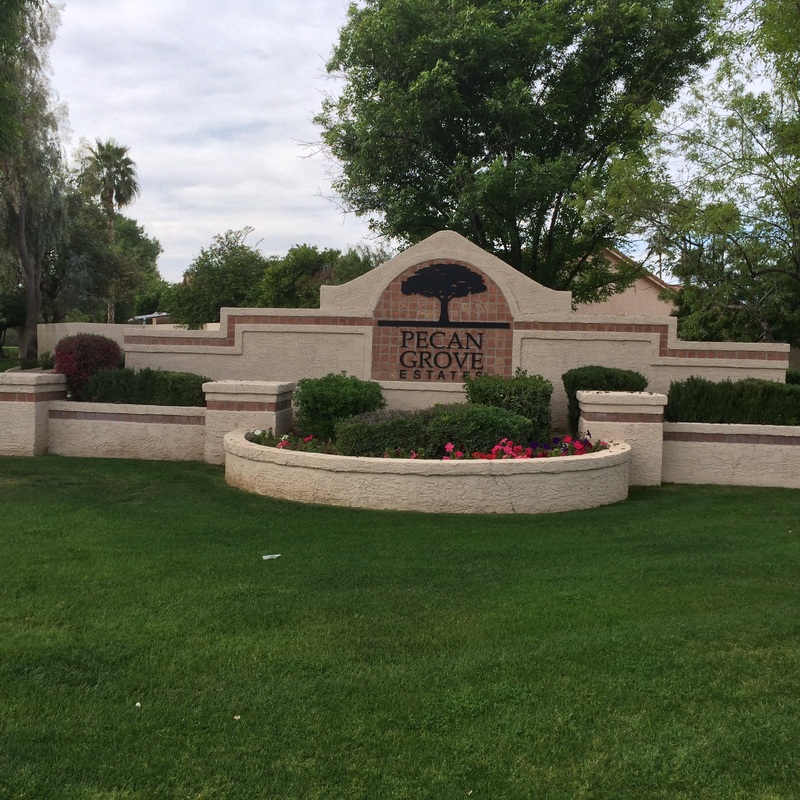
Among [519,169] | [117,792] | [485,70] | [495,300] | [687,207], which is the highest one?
[485,70]

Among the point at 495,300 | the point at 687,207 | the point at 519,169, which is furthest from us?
the point at 519,169

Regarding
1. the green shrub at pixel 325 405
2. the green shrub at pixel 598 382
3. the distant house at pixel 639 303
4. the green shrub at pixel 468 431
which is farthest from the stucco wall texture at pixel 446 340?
the distant house at pixel 639 303

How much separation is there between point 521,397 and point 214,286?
1733 cm

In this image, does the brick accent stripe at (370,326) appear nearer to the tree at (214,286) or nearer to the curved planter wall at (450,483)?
the curved planter wall at (450,483)

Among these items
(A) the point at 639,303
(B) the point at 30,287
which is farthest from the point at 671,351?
(B) the point at 30,287

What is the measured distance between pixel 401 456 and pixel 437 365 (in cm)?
401

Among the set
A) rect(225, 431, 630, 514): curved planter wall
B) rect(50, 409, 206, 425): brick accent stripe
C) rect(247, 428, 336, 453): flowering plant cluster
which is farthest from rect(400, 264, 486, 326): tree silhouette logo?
rect(225, 431, 630, 514): curved planter wall

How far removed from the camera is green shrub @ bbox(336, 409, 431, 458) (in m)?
8.07

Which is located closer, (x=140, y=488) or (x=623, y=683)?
(x=623, y=683)

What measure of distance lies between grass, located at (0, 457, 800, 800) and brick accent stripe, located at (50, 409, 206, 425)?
3507 mm

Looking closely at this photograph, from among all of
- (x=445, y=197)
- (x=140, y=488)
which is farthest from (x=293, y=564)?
(x=445, y=197)

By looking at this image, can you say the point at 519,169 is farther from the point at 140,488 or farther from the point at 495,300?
the point at 140,488

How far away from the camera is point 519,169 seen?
1496 cm

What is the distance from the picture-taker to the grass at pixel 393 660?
2.94 meters
